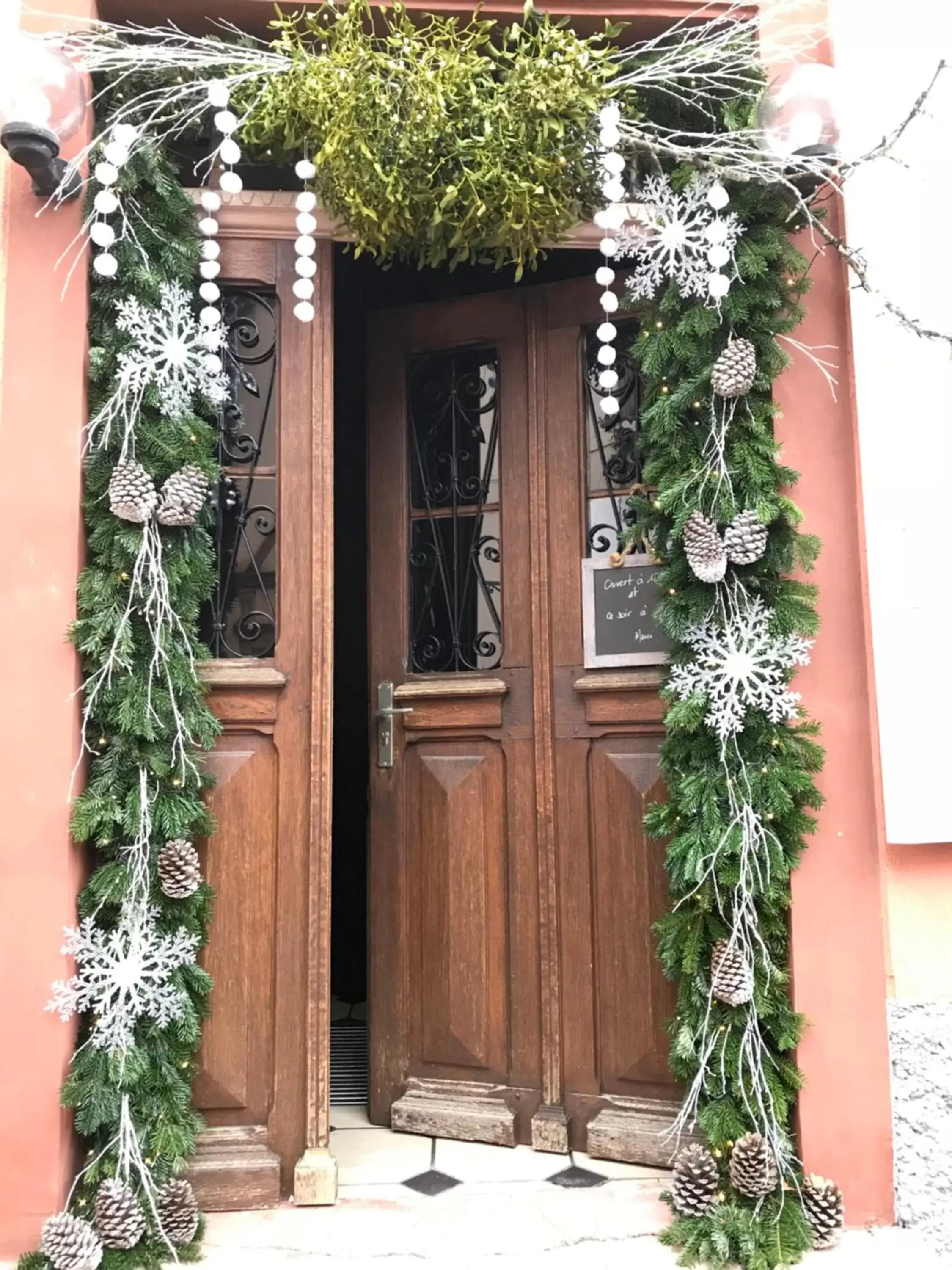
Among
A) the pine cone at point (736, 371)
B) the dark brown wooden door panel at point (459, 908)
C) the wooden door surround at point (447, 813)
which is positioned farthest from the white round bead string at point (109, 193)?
the dark brown wooden door panel at point (459, 908)

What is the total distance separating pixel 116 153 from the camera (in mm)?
2541

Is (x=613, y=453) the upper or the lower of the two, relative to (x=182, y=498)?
upper

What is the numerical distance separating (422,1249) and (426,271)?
3.21m

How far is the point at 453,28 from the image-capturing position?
2656mm

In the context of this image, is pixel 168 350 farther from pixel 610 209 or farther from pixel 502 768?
pixel 502 768

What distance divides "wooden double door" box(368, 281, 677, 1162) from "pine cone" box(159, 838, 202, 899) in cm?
93

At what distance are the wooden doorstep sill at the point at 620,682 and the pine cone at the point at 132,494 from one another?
140 cm

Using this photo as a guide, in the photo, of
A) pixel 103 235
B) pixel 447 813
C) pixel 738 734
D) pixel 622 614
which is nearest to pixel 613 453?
pixel 622 614

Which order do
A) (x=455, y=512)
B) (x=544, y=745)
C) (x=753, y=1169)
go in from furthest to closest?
(x=455, y=512) → (x=544, y=745) → (x=753, y=1169)

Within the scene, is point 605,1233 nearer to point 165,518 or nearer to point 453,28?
point 165,518

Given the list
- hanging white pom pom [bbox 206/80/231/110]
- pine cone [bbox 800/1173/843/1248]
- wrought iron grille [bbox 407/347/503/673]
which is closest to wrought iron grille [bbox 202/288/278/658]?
hanging white pom pom [bbox 206/80/231/110]

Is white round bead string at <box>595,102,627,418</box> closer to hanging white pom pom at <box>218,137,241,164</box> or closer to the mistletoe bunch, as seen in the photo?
the mistletoe bunch

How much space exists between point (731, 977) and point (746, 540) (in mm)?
1127

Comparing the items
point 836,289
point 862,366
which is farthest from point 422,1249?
point 836,289
